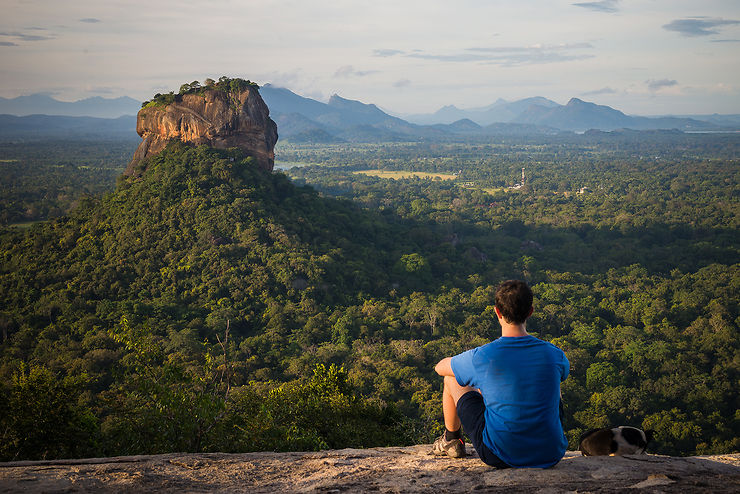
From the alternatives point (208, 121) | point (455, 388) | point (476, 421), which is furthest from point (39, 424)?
point (208, 121)

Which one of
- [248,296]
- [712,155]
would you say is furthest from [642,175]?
[248,296]

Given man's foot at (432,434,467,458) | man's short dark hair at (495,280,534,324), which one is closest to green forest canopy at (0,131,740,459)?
man's foot at (432,434,467,458)

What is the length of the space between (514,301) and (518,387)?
2.21ft

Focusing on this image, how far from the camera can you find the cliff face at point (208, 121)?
113ft

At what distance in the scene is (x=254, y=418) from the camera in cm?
838

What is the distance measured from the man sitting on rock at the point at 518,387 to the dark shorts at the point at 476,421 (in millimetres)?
11

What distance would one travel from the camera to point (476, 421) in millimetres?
3896

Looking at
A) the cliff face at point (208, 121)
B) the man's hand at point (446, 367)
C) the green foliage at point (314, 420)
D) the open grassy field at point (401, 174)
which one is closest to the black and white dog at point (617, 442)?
the man's hand at point (446, 367)

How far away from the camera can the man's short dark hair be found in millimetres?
3518

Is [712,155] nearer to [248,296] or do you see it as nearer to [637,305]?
[637,305]

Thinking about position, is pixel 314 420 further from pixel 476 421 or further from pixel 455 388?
pixel 476 421

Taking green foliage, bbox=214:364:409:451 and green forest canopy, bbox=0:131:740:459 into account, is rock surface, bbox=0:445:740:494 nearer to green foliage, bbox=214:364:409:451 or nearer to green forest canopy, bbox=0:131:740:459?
green forest canopy, bbox=0:131:740:459

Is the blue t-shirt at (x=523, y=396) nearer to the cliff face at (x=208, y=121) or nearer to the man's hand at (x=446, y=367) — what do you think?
the man's hand at (x=446, y=367)

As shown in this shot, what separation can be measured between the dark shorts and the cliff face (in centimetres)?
3421
